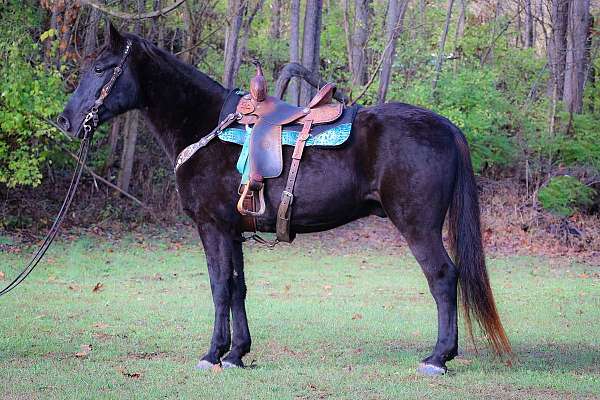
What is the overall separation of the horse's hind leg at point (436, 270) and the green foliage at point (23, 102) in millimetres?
10247

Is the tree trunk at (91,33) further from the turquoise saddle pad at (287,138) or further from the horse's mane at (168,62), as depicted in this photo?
the turquoise saddle pad at (287,138)

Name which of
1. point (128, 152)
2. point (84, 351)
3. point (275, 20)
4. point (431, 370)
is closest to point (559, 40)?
point (275, 20)

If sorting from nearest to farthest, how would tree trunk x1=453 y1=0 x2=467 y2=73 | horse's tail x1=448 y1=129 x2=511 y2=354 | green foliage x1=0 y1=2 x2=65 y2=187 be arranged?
horse's tail x1=448 y1=129 x2=511 y2=354 < green foliage x1=0 y1=2 x2=65 y2=187 < tree trunk x1=453 y1=0 x2=467 y2=73

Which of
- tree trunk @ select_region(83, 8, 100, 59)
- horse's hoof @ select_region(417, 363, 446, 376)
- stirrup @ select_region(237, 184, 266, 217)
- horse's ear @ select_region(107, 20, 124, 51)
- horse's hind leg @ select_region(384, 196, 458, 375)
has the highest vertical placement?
tree trunk @ select_region(83, 8, 100, 59)

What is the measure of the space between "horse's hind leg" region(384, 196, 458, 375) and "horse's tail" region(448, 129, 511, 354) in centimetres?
14

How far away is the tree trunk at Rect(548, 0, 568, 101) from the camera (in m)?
21.6

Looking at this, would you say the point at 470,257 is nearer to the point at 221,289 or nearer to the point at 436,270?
the point at 436,270

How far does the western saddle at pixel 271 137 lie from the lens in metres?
5.88

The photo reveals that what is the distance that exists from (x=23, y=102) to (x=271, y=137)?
1036 cm

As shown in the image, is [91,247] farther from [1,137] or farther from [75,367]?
[75,367]

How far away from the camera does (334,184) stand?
19.3 ft

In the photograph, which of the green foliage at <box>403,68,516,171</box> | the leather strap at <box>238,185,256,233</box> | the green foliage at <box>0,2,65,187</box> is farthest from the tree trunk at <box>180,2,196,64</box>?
the leather strap at <box>238,185,256,233</box>

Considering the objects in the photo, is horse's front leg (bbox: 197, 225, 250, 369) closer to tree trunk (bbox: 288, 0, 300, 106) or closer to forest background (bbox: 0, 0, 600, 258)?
forest background (bbox: 0, 0, 600, 258)

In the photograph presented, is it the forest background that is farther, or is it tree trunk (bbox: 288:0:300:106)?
tree trunk (bbox: 288:0:300:106)
